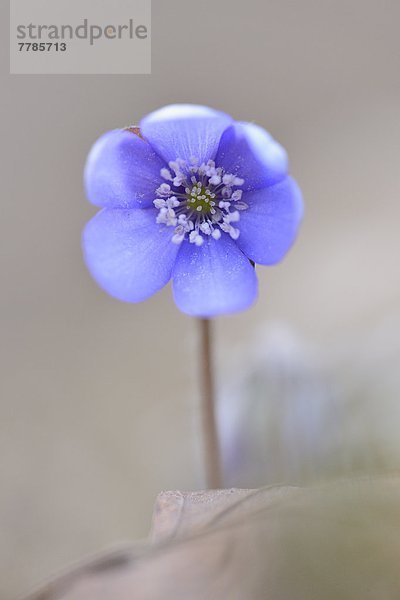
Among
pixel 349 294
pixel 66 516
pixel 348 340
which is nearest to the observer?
pixel 66 516

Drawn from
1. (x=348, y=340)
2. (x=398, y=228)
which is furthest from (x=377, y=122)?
(x=348, y=340)

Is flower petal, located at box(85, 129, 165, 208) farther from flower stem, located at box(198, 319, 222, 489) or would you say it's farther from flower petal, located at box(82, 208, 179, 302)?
flower stem, located at box(198, 319, 222, 489)

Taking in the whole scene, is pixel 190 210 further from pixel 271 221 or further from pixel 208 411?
pixel 208 411

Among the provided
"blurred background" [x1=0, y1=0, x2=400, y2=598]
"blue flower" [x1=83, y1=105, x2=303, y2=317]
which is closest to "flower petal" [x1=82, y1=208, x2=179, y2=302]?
"blue flower" [x1=83, y1=105, x2=303, y2=317]

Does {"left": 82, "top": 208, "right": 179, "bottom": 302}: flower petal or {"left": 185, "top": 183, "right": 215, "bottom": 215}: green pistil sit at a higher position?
{"left": 185, "top": 183, "right": 215, "bottom": 215}: green pistil

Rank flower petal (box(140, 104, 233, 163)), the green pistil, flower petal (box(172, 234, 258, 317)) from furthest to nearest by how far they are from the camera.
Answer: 1. the green pistil
2. flower petal (box(172, 234, 258, 317))
3. flower petal (box(140, 104, 233, 163))

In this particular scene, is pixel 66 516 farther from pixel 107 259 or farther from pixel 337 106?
pixel 337 106
